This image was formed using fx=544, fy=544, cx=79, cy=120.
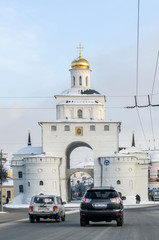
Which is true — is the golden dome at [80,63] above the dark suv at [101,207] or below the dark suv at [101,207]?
above

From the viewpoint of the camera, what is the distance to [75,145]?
77250 millimetres

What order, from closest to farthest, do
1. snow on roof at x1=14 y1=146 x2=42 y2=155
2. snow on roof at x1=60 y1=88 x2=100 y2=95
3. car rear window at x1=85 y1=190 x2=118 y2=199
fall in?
car rear window at x1=85 y1=190 x2=118 y2=199, snow on roof at x1=60 y1=88 x2=100 y2=95, snow on roof at x1=14 y1=146 x2=42 y2=155

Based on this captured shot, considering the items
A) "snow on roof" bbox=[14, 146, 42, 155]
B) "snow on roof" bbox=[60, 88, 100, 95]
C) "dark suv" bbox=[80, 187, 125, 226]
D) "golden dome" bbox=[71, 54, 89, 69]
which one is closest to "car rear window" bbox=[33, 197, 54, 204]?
"dark suv" bbox=[80, 187, 125, 226]

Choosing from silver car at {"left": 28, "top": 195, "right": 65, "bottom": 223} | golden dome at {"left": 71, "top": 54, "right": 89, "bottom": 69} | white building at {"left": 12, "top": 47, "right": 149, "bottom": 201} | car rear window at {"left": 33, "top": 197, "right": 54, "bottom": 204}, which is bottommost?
silver car at {"left": 28, "top": 195, "right": 65, "bottom": 223}

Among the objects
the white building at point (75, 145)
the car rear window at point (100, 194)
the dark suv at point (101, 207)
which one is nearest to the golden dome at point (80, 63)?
the white building at point (75, 145)

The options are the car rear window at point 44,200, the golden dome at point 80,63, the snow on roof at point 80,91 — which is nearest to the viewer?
the car rear window at point 44,200

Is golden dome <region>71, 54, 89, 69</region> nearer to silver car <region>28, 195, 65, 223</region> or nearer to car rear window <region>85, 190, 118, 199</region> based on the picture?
silver car <region>28, 195, 65, 223</region>

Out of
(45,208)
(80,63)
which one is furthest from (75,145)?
(45,208)

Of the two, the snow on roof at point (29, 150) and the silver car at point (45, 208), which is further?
the snow on roof at point (29, 150)

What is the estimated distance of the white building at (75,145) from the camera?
7081cm

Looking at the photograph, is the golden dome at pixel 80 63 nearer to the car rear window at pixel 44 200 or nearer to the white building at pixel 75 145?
the white building at pixel 75 145

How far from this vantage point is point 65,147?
72.9 metres

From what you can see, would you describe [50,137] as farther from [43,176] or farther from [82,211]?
[82,211]

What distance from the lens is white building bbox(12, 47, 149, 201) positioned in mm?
70812
